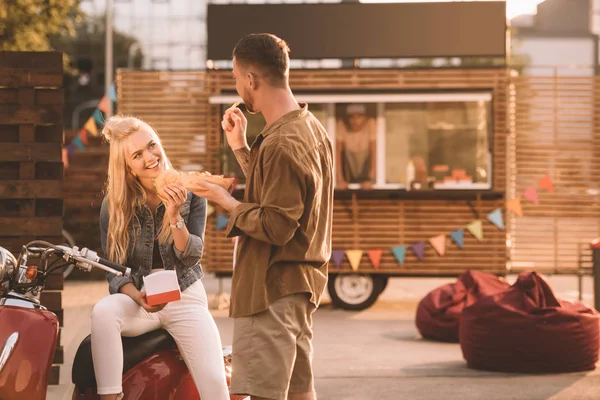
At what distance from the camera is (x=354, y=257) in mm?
14453

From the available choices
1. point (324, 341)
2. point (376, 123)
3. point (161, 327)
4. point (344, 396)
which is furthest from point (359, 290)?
point (161, 327)

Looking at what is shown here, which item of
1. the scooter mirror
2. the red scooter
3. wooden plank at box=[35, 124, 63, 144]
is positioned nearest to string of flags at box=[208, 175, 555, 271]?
wooden plank at box=[35, 124, 63, 144]

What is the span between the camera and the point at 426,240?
47.9 feet

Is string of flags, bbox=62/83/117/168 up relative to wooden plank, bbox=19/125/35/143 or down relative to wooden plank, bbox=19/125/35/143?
up

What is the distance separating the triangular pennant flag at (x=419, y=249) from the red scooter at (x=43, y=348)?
31.5ft

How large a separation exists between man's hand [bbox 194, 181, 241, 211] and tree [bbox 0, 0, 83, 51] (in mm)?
18282

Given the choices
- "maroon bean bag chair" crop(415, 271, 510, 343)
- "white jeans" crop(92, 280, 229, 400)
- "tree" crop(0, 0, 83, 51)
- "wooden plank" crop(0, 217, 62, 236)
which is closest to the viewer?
"white jeans" crop(92, 280, 229, 400)

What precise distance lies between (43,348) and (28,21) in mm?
19093

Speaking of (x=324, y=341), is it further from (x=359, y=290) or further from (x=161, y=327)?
(x=161, y=327)

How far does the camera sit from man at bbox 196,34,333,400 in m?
4.07

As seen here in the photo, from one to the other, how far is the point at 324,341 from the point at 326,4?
5543 millimetres

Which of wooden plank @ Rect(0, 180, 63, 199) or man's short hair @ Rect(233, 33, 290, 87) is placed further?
wooden plank @ Rect(0, 180, 63, 199)

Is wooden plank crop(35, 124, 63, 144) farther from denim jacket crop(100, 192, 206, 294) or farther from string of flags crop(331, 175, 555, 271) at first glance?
string of flags crop(331, 175, 555, 271)

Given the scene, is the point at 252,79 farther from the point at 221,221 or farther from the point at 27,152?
the point at 221,221
